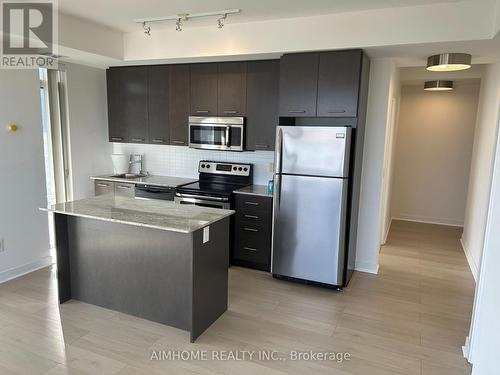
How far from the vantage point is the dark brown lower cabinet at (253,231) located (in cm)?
399

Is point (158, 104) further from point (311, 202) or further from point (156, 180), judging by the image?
point (311, 202)

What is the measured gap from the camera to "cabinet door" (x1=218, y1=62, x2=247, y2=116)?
4.13 m

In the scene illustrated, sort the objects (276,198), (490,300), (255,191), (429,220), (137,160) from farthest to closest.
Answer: (429,220)
(137,160)
(255,191)
(276,198)
(490,300)

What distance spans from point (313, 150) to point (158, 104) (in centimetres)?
231

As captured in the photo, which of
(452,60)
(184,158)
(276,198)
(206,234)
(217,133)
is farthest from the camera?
(184,158)

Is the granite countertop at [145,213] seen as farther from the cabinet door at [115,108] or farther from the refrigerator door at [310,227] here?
the cabinet door at [115,108]

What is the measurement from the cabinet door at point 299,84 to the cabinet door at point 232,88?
24.5 inches

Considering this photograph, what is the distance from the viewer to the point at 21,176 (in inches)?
151

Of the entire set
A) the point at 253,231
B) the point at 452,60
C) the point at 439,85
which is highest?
the point at 439,85

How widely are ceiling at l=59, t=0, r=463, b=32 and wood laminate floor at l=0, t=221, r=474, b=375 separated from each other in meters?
2.72

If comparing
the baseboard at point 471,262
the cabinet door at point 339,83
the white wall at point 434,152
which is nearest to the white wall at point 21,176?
the cabinet door at point 339,83

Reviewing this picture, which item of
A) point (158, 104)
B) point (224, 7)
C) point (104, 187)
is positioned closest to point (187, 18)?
point (224, 7)

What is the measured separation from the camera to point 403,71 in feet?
16.9

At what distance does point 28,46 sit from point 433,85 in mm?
A: 5529
